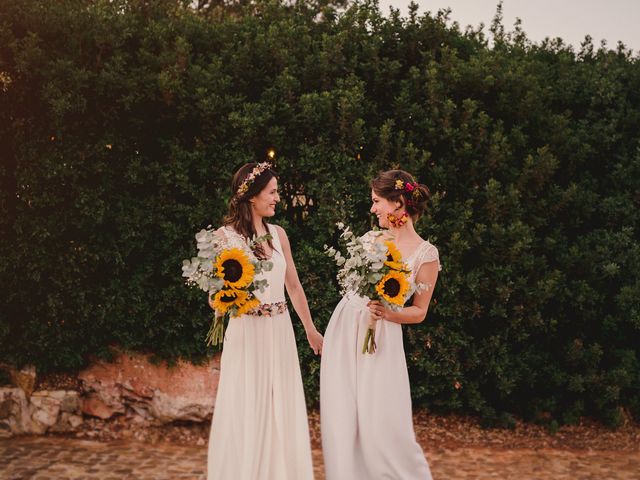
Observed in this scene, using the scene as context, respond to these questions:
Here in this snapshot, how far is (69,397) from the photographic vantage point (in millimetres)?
6977

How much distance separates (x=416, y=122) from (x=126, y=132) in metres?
3.02

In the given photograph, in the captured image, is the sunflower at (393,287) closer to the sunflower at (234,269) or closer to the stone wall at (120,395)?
the sunflower at (234,269)

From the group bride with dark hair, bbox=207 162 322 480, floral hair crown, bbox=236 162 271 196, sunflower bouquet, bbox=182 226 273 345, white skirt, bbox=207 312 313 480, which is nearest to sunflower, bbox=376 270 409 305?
sunflower bouquet, bbox=182 226 273 345

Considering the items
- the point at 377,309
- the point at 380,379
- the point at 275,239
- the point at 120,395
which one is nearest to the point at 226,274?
the point at 275,239

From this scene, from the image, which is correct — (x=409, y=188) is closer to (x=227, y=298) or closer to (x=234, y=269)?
(x=234, y=269)

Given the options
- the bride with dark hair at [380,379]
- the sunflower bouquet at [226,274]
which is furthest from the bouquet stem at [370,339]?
the sunflower bouquet at [226,274]

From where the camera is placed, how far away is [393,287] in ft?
13.3

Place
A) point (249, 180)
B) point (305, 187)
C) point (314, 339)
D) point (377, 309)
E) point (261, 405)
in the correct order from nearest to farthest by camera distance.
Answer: point (377, 309), point (261, 405), point (249, 180), point (314, 339), point (305, 187)

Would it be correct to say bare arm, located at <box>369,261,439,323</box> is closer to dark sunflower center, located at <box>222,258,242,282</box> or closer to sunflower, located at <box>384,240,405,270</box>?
sunflower, located at <box>384,240,405,270</box>

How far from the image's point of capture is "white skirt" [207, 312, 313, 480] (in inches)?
175

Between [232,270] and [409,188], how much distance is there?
1.38m

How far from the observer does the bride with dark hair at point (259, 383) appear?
14.6 ft

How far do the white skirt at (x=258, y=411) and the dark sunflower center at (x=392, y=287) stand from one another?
3.08ft

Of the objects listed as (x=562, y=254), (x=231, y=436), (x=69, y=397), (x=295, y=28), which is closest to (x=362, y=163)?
(x=295, y=28)
